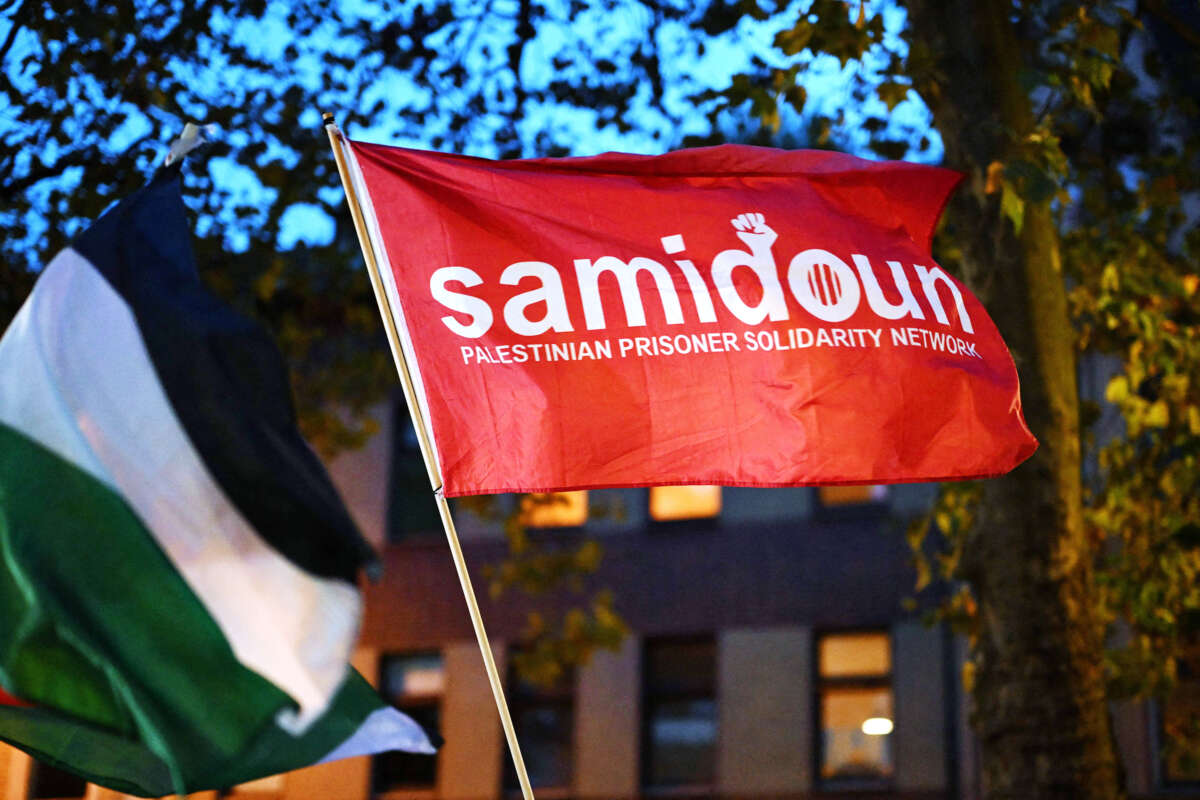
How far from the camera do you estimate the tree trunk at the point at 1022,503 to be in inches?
321

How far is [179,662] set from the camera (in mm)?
4371

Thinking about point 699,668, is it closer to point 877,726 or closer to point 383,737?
point 877,726

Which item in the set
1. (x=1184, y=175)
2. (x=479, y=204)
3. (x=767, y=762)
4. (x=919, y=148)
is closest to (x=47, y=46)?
(x=479, y=204)

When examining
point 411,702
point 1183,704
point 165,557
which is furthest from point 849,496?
point 165,557

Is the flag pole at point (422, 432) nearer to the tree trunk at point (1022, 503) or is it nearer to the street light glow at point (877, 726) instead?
the tree trunk at point (1022, 503)

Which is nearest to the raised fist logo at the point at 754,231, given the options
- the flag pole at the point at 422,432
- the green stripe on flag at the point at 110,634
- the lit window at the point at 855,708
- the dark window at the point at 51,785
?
the flag pole at the point at 422,432

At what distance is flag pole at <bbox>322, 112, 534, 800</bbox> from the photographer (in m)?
5.00

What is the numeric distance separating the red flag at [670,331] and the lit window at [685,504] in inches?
515

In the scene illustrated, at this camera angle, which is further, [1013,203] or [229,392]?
[1013,203]

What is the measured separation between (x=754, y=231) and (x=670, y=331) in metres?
0.58

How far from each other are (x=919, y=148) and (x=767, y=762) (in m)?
7.96

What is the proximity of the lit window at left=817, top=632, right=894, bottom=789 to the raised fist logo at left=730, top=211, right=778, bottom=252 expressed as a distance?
12.3 metres

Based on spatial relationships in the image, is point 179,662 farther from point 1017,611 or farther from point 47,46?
point 47,46

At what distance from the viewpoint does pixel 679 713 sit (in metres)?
18.6
